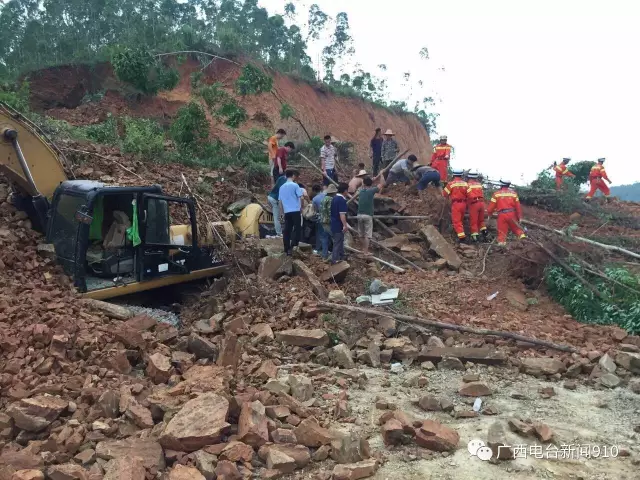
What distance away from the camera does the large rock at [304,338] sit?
6449mm

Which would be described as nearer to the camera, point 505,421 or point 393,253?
point 505,421

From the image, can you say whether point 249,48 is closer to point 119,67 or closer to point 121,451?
point 119,67

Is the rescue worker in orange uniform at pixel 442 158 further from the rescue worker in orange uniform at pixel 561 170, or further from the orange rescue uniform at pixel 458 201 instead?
the rescue worker in orange uniform at pixel 561 170

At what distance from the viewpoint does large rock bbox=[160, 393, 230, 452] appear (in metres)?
3.93

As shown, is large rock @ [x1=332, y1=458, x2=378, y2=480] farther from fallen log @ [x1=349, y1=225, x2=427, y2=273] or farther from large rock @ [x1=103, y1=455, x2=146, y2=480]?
fallen log @ [x1=349, y1=225, x2=427, y2=273]

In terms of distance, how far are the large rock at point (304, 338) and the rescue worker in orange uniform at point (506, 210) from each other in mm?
5212

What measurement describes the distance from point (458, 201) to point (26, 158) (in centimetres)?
760

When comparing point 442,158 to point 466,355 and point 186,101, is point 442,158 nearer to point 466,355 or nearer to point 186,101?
point 466,355

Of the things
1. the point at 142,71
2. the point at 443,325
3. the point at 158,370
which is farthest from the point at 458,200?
the point at 142,71

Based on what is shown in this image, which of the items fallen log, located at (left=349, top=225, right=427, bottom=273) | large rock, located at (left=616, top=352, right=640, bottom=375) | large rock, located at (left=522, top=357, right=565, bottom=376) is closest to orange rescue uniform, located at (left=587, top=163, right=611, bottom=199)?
fallen log, located at (left=349, top=225, right=427, bottom=273)

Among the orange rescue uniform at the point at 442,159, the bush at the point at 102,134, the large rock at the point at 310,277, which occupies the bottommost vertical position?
the large rock at the point at 310,277

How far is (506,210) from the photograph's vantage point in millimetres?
10312

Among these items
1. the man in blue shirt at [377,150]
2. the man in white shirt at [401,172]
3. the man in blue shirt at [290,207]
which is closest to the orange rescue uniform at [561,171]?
the man in blue shirt at [377,150]

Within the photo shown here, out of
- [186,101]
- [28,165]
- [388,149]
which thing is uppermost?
[186,101]
